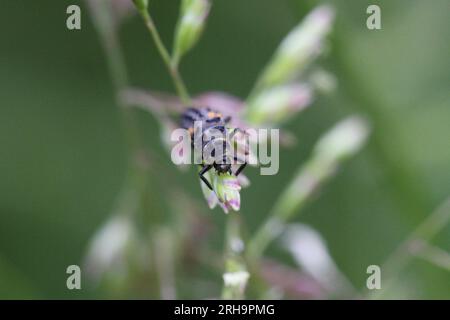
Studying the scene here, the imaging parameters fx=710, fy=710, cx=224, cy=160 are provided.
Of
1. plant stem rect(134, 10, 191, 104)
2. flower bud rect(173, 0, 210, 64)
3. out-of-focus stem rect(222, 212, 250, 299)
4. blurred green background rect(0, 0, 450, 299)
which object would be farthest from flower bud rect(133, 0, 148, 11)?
blurred green background rect(0, 0, 450, 299)

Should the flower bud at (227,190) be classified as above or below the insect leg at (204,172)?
below

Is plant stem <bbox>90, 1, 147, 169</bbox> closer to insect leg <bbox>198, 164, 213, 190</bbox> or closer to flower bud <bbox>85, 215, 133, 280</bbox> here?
flower bud <bbox>85, 215, 133, 280</bbox>

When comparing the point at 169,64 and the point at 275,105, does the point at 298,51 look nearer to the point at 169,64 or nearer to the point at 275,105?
the point at 275,105

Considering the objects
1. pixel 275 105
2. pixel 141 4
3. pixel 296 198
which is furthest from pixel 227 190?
pixel 296 198

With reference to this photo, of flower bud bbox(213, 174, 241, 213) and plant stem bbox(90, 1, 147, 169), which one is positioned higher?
plant stem bbox(90, 1, 147, 169)

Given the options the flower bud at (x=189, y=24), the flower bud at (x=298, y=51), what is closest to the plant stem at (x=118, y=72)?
the flower bud at (x=189, y=24)

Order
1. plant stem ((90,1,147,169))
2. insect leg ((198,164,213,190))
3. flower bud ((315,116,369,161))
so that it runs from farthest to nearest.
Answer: flower bud ((315,116,369,161))
plant stem ((90,1,147,169))
insect leg ((198,164,213,190))

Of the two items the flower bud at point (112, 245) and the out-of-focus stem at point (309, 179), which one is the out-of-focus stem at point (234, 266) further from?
the flower bud at point (112, 245)
